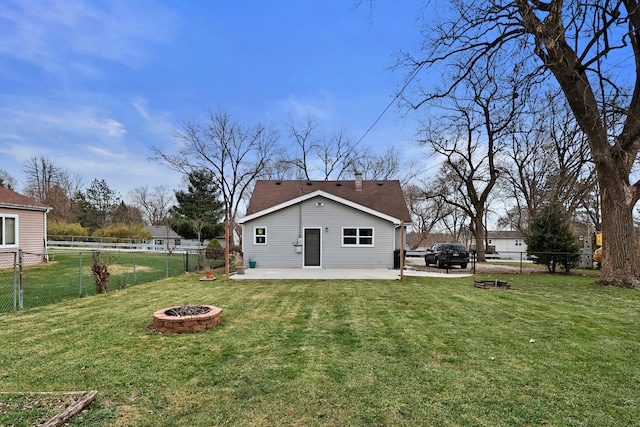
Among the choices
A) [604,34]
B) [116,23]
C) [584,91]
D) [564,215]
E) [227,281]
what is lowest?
[227,281]

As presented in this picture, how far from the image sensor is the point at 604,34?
32.7 feet

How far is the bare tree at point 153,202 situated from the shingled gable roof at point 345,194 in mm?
36561

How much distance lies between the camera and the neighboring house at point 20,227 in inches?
578

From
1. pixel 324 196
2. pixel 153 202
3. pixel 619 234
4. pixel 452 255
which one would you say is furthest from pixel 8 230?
pixel 153 202

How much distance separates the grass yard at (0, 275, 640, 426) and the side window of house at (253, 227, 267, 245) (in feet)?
29.8

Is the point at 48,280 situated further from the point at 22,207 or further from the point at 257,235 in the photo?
the point at 257,235

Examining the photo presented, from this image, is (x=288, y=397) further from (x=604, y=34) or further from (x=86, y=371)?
(x=604, y=34)

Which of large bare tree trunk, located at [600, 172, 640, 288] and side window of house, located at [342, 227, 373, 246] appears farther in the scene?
side window of house, located at [342, 227, 373, 246]

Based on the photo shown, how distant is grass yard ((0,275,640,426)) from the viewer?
294 cm

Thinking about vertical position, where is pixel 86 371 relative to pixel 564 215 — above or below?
below

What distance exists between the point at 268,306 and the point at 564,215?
46.2 ft

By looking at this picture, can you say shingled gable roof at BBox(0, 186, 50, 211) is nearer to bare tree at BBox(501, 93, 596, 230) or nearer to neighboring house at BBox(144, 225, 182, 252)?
neighboring house at BBox(144, 225, 182, 252)

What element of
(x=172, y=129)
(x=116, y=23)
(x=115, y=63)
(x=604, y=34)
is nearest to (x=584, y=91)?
(x=604, y=34)

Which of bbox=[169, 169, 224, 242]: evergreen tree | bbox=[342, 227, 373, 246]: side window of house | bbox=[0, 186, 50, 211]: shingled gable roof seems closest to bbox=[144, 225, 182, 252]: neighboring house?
bbox=[169, 169, 224, 242]: evergreen tree
